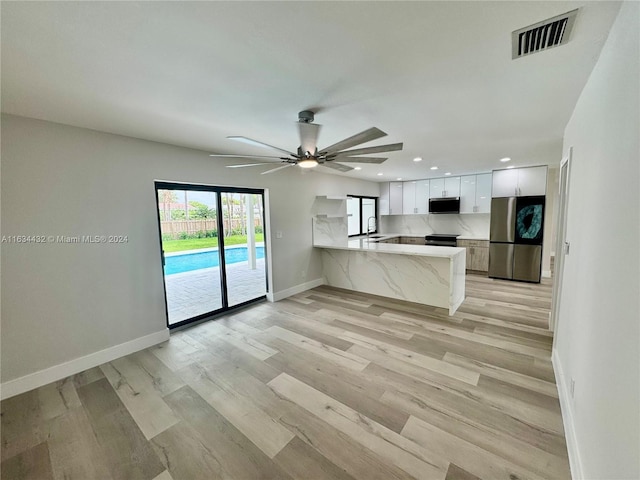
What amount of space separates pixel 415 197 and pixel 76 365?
24.3ft

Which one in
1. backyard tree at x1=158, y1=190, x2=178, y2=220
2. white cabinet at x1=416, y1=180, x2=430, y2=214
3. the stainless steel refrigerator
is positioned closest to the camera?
backyard tree at x1=158, y1=190, x2=178, y2=220

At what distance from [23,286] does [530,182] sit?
7835mm

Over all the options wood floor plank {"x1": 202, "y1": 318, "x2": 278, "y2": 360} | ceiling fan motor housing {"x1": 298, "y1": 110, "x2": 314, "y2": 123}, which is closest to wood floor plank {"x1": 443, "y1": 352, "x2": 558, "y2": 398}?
wood floor plank {"x1": 202, "y1": 318, "x2": 278, "y2": 360}

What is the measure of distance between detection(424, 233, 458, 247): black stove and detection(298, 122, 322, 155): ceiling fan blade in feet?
17.6

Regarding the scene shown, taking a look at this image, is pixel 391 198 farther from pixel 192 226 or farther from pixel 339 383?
pixel 339 383

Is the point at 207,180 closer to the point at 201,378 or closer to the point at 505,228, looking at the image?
the point at 201,378

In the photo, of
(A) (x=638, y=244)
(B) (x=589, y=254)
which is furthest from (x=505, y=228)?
(A) (x=638, y=244)

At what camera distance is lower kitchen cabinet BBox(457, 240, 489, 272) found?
20.1 ft

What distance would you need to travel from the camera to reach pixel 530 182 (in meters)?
5.23

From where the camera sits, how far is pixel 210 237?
3.97 metres

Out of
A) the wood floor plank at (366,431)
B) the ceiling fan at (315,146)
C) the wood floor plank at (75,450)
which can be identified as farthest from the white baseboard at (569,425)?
the wood floor plank at (75,450)

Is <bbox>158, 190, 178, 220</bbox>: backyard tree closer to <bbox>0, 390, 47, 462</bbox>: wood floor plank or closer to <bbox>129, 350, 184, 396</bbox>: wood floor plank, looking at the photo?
<bbox>129, 350, 184, 396</bbox>: wood floor plank

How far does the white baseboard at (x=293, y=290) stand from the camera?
4.64m

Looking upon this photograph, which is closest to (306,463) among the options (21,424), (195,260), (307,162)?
(21,424)
